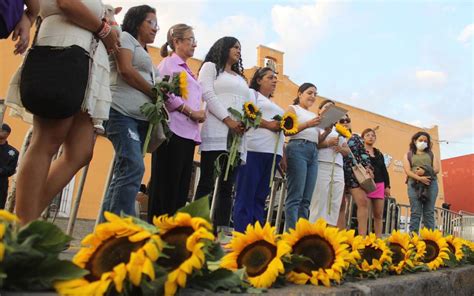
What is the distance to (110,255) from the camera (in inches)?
60.7

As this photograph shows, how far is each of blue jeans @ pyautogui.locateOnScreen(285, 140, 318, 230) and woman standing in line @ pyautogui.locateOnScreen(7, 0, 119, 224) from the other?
8.29 feet

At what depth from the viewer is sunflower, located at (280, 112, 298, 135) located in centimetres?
485

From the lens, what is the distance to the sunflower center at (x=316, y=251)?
229cm

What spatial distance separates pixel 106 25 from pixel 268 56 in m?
17.8

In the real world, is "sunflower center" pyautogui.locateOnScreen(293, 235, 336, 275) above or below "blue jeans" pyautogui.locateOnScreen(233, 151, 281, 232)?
below

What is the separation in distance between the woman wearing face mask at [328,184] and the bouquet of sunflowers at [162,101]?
7.57 feet

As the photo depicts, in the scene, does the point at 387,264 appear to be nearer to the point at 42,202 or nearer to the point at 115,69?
the point at 42,202

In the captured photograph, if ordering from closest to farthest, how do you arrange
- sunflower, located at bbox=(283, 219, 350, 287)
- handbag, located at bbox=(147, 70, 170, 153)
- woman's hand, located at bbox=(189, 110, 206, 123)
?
sunflower, located at bbox=(283, 219, 350, 287), handbag, located at bbox=(147, 70, 170, 153), woman's hand, located at bbox=(189, 110, 206, 123)

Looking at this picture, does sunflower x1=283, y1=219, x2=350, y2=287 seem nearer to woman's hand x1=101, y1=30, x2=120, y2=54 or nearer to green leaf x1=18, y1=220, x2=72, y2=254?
green leaf x1=18, y1=220, x2=72, y2=254

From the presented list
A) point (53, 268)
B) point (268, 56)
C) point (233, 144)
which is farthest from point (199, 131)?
point (268, 56)

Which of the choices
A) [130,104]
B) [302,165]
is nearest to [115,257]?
[130,104]

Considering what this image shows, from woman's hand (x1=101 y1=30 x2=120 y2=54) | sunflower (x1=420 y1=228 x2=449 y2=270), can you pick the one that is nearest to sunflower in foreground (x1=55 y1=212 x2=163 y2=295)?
woman's hand (x1=101 y1=30 x2=120 y2=54)

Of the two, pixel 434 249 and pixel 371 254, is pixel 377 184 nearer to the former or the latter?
pixel 434 249

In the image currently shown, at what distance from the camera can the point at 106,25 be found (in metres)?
2.84
